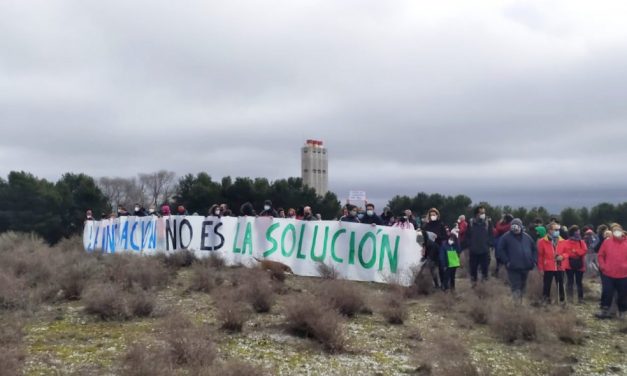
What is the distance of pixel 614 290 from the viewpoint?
11.8m

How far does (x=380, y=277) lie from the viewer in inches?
Answer: 569

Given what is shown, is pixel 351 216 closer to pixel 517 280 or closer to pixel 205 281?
pixel 205 281

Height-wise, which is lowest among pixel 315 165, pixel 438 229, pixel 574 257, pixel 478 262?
pixel 478 262

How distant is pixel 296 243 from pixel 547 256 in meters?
5.88

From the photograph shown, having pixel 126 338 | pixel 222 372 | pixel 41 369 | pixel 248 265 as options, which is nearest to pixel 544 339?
pixel 222 372

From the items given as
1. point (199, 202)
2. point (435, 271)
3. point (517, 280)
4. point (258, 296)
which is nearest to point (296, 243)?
point (435, 271)

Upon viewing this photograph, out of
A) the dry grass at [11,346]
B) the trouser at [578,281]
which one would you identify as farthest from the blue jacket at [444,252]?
the dry grass at [11,346]

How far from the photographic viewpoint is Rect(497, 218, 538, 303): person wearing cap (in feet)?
39.9

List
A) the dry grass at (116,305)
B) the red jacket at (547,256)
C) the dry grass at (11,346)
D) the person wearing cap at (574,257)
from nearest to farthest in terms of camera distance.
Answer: the dry grass at (11,346) < the dry grass at (116,305) < the red jacket at (547,256) < the person wearing cap at (574,257)

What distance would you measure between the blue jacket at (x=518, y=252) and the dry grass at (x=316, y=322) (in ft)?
14.5

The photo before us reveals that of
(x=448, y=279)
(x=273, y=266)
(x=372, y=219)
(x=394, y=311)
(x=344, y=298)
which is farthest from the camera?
(x=372, y=219)

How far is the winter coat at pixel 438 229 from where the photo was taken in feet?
45.0

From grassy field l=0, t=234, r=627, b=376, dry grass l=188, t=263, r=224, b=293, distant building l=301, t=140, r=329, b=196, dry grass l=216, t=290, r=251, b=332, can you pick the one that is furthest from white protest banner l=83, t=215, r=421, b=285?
distant building l=301, t=140, r=329, b=196

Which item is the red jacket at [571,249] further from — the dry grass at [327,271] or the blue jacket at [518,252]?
the dry grass at [327,271]
